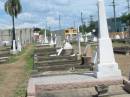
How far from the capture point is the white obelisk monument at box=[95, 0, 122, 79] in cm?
1328

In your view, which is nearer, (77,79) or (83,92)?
(83,92)

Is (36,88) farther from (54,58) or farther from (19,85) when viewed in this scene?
(54,58)

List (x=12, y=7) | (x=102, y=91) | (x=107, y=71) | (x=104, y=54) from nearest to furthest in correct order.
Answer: (x=102, y=91), (x=107, y=71), (x=104, y=54), (x=12, y=7)

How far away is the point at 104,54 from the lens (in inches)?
530

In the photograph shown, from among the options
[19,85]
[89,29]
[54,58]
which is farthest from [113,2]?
[19,85]

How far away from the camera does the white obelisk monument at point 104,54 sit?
13281 mm

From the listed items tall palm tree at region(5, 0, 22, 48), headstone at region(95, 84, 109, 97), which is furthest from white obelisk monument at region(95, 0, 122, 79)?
tall palm tree at region(5, 0, 22, 48)

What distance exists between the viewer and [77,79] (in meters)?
13.1

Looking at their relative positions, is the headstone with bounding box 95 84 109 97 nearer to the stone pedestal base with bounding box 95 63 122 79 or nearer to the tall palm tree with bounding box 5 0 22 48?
the stone pedestal base with bounding box 95 63 122 79

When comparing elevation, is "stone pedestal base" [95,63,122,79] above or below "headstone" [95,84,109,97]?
above

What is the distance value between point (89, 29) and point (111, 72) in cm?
11053

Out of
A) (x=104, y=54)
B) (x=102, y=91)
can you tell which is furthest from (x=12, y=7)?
(x=102, y=91)

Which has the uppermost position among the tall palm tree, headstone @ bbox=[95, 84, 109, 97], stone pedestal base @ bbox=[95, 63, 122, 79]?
the tall palm tree

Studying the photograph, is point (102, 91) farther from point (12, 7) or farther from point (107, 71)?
point (12, 7)
